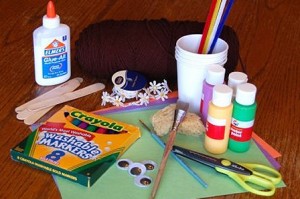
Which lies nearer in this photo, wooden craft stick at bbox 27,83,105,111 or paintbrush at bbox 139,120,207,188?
paintbrush at bbox 139,120,207,188

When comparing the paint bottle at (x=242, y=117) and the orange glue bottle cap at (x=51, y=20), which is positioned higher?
the orange glue bottle cap at (x=51, y=20)

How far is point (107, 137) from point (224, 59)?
23 cm

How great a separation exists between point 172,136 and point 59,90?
254 mm

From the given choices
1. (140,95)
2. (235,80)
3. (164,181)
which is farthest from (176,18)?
(164,181)

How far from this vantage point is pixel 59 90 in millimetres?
1062

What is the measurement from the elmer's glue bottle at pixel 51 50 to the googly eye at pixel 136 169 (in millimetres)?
277

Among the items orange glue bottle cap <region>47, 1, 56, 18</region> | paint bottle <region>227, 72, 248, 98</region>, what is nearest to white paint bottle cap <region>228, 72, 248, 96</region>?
paint bottle <region>227, 72, 248, 98</region>

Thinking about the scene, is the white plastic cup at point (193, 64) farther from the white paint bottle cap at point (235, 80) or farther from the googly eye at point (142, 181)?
the googly eye at point (142, 181)

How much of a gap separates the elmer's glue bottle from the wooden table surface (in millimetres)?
26

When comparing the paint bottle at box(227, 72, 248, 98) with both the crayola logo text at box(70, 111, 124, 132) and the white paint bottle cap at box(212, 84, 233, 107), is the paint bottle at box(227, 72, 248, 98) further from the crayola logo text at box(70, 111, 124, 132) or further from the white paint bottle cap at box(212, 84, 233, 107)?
the crayola logo text at box(70, 111, 124, 132)

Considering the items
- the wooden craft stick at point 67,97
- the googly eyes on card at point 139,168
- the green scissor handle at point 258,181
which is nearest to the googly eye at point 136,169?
the googly eyes on card at point 139,168

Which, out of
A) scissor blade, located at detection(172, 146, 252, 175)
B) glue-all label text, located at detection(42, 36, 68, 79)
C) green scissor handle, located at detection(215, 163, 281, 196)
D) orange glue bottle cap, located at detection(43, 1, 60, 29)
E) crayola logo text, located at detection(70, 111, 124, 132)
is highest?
orange glue bottle cap, located at detection(43, 1, 60, 29)

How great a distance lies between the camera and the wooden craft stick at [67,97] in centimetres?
101

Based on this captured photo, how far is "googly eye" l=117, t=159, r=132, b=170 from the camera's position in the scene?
2.88ft
